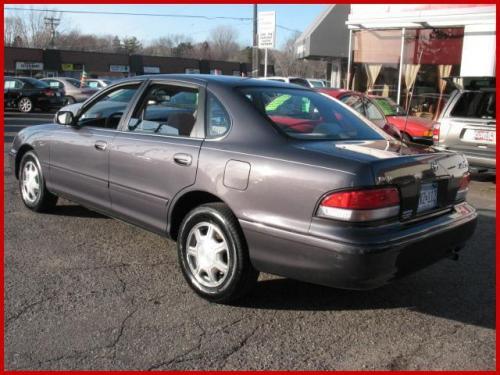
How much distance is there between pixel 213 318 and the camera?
3.53m

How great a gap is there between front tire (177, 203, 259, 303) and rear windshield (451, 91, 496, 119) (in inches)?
240

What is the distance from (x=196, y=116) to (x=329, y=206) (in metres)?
1.45

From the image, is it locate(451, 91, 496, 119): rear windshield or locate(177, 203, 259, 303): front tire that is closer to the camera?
locate(177, 203, 259, 303): front tire

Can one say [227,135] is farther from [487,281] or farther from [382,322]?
[487,281]

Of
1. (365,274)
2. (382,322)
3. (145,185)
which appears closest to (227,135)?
(145,185)

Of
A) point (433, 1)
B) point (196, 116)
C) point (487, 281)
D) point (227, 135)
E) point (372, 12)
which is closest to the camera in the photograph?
point (227, 135)

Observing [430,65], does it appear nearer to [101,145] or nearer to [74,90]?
[101,145]

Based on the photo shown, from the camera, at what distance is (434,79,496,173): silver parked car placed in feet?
26.4

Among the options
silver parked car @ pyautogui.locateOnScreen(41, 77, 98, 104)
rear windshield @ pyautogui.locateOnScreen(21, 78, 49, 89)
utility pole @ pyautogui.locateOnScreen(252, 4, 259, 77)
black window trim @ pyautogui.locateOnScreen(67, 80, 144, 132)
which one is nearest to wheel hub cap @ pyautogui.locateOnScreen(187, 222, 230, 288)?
black window trim @ pyautogui.locateOnScreen(67, 80, 144, 132)

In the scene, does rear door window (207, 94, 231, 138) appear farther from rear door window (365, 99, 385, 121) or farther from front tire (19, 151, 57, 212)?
rear door window (365, 99, 385, 121)

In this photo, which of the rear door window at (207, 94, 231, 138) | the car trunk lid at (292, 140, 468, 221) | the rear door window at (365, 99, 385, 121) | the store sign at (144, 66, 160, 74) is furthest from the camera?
the store sign at (144, 66, 160, 74)

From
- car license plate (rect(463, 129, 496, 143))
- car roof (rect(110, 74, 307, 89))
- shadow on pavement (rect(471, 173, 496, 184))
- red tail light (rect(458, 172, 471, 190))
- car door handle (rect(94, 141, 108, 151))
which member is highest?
car roof (rect(110, 74, 307, 89))

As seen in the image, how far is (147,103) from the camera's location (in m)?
4.59

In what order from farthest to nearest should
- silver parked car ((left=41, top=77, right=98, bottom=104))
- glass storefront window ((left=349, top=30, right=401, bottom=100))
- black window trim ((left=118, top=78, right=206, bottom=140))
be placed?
1. silver parked car ((left=41, top=77, right=98, bottom=104))
2. glass storefront window ((left=349, top=30, right=401, bottom=100))
3. black window trim ((left=118, top=78, right=206, bottom=140))
